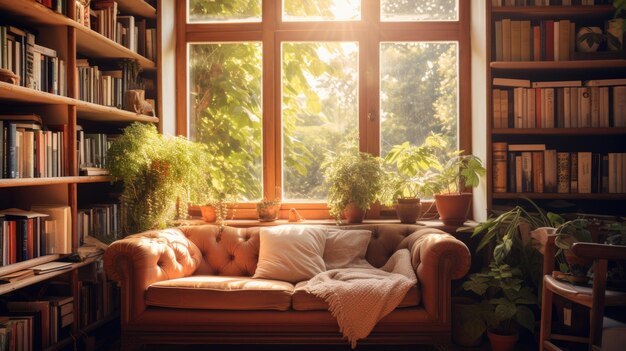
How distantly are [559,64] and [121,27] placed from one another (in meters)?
3.20

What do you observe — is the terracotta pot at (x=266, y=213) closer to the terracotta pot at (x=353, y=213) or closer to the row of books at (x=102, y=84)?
the terracotta pot at (x=353, y=213)

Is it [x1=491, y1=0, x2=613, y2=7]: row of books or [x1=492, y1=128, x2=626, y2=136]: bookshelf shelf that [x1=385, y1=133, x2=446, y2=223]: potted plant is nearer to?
[x1=492, y1=128, x2=626, y2=136]: bookshelf shelf

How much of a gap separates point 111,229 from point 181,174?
2.09 ft

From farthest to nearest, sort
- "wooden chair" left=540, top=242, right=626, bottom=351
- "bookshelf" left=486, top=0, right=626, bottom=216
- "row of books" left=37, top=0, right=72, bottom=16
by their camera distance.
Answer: "bookshelf" left=486, top=0, right=626, bottom=216 < "row of books" left=37, top=0, right=72, bottom=16 < "wooden chair" left=540, top=242, right=626, bottom=351

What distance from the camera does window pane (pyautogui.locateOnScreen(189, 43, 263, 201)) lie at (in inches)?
165

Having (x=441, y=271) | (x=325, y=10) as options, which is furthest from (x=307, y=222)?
(x=325, y=10)

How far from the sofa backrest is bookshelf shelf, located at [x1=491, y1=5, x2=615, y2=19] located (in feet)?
5.67

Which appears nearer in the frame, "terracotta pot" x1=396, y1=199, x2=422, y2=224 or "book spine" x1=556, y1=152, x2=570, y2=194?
"book spine" x1=556, y1=152, x2=570, y2=194

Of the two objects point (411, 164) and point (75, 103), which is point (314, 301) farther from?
point (75, 103)

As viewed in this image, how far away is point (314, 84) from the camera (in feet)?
13.7

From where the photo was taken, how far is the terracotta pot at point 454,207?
3711 millimetres

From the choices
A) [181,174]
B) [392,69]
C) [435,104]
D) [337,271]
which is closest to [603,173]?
[435,104]

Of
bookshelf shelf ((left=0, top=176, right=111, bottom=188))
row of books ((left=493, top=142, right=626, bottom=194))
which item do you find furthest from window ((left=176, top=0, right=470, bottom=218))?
bookshelf shelf ((left=0, top=176, right=111, bottom=188))

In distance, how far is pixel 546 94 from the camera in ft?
12.0
